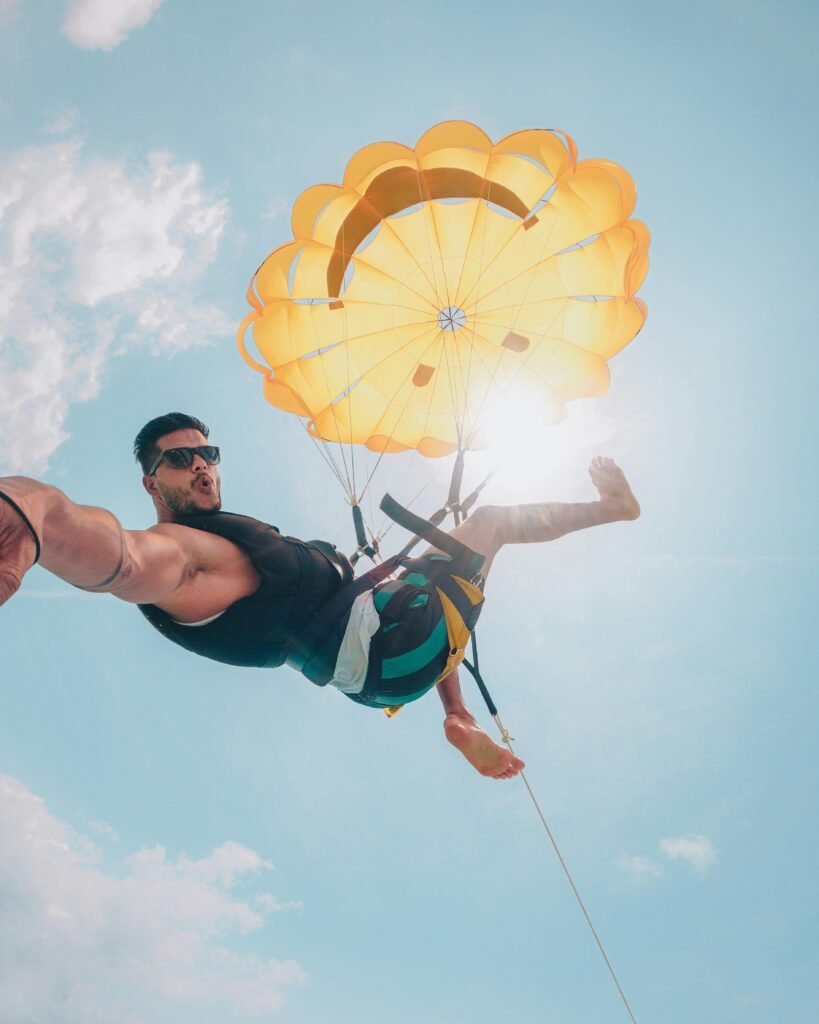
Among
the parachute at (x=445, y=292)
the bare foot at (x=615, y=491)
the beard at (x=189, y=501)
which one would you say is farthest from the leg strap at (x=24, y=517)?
the parachute at (x=445, y=292)

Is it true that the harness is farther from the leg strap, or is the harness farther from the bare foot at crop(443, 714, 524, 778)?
the leg strap

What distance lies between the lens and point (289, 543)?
3.18 metres

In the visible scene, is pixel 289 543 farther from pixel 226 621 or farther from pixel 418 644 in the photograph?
pixel 418 644

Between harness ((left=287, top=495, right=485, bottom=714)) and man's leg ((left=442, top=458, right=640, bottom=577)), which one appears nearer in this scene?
harness ((left=287, top=495, right=485, bottom=714))

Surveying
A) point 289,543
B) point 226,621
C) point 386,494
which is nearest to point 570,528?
point 386,494

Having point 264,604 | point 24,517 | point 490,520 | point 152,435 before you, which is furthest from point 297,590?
point 24,517

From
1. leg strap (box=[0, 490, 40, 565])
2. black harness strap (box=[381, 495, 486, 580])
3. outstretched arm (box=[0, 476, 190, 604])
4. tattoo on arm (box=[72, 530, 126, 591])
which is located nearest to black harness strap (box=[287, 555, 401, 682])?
black harness strap (box=[381, 495, 486, 580])

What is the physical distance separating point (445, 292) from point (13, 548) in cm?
530

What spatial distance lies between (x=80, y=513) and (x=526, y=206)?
16.9ft

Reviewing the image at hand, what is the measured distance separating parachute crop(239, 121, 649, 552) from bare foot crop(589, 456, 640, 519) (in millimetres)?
2036

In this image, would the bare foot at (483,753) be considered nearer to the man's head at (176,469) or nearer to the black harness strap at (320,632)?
the black harness strap at (320,632)

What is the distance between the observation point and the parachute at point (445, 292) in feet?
20.3

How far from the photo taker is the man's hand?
1.84 metres

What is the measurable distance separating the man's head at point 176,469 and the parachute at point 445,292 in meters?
3.02
